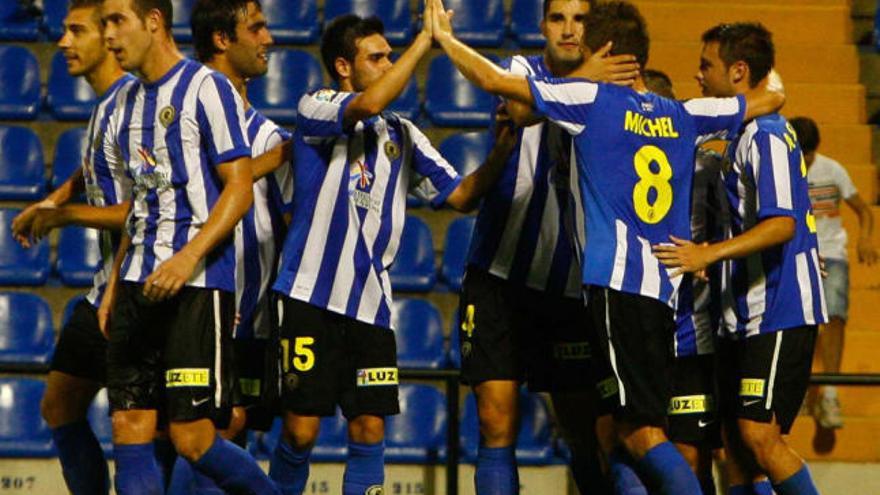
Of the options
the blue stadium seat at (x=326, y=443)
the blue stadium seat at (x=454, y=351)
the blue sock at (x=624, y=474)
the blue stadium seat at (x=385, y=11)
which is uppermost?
the blue stadium seat at (x=385, y=11)

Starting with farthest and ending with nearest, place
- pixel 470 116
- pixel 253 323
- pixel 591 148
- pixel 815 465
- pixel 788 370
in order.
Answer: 1. pixel 470 116
2. pixel 815 465
3. pixel 253 323
4. pixel 788 370
5. pixel 591 148

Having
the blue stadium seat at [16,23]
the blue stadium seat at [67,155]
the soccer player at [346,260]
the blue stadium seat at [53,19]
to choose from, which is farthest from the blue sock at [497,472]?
the blue stadium seat at [16,23]

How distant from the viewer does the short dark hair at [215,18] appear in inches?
252

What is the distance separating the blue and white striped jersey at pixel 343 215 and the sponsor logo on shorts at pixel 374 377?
17cm

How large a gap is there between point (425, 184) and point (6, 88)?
12.9 feet

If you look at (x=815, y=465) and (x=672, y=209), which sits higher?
(x=672, y=209)

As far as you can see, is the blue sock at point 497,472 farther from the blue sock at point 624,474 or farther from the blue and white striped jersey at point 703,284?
the blue and white striped jersey at point 703,284

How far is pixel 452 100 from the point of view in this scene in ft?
30.5

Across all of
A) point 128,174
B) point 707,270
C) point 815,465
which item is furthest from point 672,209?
point 815,465

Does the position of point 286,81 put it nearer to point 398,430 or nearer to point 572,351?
point 398,430

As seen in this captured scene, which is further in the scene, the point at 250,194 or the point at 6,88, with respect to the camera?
the point at 6,88

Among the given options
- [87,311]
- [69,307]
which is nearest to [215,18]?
[87,311]

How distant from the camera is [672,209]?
222 inches

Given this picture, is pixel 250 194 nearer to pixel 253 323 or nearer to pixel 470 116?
pixel 253 323
